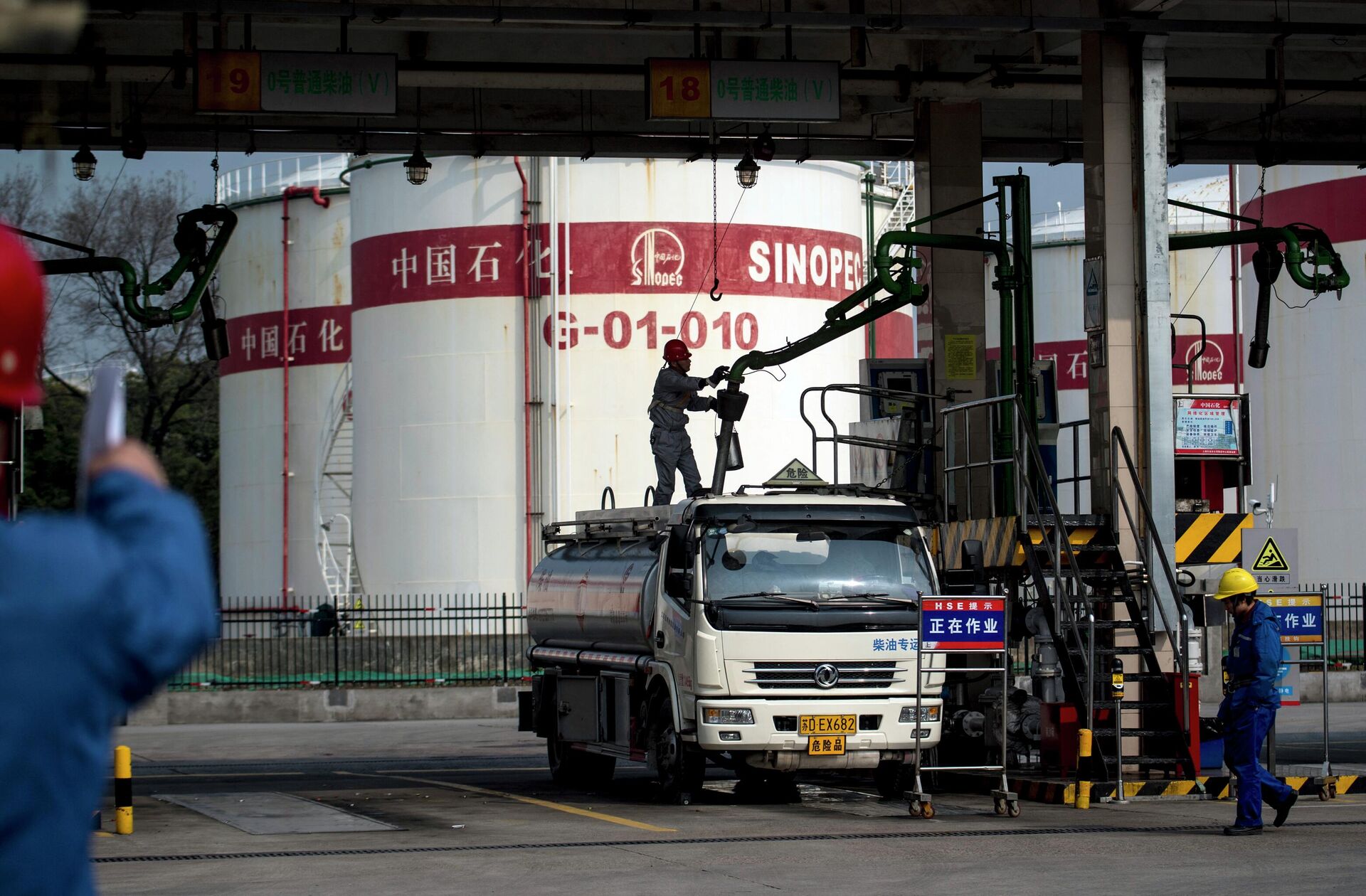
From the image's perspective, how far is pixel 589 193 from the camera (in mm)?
34562

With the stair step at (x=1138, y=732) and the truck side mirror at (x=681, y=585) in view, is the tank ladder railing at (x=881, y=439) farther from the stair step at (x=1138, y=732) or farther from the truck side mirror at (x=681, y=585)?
the stair step at (x=1138, y=732)

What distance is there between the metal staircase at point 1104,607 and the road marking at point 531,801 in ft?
14.0

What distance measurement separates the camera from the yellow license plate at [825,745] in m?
15.5

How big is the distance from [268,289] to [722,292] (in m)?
22.1

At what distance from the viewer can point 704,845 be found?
1359 centimetres

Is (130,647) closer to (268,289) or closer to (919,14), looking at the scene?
(919,14)

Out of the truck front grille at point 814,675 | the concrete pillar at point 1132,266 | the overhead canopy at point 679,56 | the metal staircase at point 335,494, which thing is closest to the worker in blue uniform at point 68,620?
the truck front grille at point 814,675

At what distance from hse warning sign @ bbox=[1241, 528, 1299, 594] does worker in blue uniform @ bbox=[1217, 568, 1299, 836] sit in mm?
5527

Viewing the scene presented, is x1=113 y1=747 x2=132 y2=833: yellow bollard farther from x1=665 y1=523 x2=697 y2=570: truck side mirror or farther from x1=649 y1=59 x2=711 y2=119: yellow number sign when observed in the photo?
x1=649 y1=59 x2=711 y2=119: yellow number sign

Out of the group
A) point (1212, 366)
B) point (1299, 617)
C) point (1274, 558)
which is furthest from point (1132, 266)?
point (1212, 366)

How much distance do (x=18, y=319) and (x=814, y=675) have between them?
1354 cm

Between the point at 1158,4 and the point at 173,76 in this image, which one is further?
the point at 173,76

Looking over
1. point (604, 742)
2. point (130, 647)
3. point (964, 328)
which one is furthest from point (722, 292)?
Answer: point (130, 647)

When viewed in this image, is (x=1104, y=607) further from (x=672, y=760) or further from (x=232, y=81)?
(x=232, y=81)
